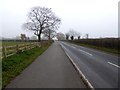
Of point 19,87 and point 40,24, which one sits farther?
point 40,24

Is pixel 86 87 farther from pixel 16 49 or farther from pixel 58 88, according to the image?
pixel 16 49

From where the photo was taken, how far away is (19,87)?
7688mm

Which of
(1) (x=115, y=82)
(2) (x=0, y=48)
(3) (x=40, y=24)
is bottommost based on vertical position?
(1) (x=115, y=82)

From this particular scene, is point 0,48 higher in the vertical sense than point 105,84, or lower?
higher

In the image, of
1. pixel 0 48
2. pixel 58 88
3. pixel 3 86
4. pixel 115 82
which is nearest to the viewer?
pixel 58 88

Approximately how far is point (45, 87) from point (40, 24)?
59667 mm

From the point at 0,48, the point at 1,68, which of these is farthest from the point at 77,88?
the point at 0,48

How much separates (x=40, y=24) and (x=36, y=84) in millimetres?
59101

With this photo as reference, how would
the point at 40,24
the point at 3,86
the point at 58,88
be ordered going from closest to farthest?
the point at 58,88, the point at 3,86, the point at 40,24

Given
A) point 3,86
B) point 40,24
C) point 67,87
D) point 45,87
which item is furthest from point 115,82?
point 40,24

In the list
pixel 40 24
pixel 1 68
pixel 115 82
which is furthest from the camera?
pixel 40 24

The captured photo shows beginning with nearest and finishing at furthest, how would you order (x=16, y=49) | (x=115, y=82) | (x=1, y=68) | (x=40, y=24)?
(x=115, y=82), (x=1, y=68), (x=16, y=49), (x=40, y=24)

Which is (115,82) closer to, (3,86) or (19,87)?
(19,87)

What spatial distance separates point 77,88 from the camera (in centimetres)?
750
